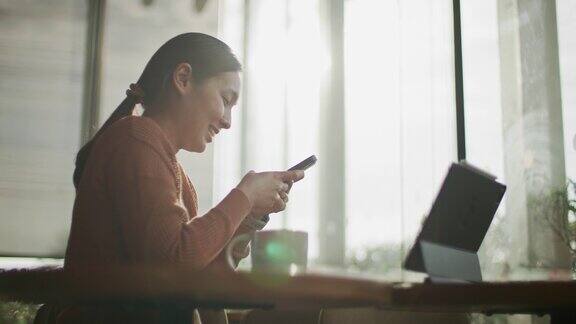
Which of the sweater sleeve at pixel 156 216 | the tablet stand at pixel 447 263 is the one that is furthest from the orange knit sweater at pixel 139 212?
the tablet stand at pixel 447 263

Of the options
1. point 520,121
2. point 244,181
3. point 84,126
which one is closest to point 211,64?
Result: point 244,181

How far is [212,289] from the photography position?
2.01ft

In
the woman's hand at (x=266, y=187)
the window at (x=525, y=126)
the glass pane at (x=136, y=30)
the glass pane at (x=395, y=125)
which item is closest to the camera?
the woman's hand at (x=266, y=187)

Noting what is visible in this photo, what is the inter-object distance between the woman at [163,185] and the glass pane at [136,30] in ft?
6.25

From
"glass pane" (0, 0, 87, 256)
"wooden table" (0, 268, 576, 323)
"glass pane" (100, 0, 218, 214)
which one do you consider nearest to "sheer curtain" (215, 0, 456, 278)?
"glass pane" (100, 0, 218, 214)

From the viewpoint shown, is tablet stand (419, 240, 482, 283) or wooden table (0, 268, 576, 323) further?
tablet stand (419, 240, 482, 283)

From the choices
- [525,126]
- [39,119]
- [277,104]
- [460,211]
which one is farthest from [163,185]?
[39,119]

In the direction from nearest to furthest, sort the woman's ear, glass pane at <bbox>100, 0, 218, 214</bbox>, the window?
the woman's ear < the window < glass pane at <bbox>100, 0, 218, 214</bbox>

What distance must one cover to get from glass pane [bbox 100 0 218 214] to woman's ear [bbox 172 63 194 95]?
1942 millimetres

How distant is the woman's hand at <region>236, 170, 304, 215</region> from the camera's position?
3.13 feet

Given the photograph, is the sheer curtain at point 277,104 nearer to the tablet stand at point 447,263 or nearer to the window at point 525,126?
the window at point 525,126

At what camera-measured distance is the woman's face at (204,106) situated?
3.62ft

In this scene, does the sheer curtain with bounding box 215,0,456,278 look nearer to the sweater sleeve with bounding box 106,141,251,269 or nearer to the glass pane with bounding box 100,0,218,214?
the glass pane with bounding box 100,0,218,214

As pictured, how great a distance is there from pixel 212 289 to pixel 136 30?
2.60 metres
